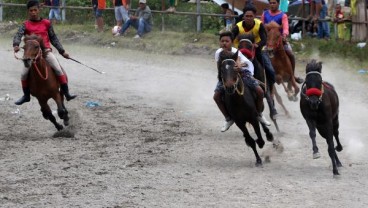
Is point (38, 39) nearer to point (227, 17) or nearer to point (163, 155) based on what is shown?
point (163, 155)

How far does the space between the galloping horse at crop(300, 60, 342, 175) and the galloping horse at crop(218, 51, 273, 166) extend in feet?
2.75

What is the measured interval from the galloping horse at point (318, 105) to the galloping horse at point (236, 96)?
2.75 ft

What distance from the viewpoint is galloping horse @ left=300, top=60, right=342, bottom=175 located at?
1218 centimetres

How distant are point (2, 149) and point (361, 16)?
14312mm

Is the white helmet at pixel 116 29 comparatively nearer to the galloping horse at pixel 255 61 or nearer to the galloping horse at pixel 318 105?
the galloping horse at pixel 255 61

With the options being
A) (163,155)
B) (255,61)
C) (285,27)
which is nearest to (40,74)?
(163,155)

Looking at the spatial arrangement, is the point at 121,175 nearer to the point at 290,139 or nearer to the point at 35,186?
the point at 35,186

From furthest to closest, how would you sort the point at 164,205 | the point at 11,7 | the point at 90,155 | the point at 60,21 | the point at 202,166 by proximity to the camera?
the point at 11,7
the point at 60,21
the point at 90,155
the point at 202,166
the point at 164,205

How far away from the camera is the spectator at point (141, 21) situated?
1194 inches

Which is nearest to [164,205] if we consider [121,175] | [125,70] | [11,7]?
[121,175]

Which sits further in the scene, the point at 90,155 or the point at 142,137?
the point at 142,137

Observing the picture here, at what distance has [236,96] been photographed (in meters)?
12.9

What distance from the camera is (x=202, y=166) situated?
13.0 meters

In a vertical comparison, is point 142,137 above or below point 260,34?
below
